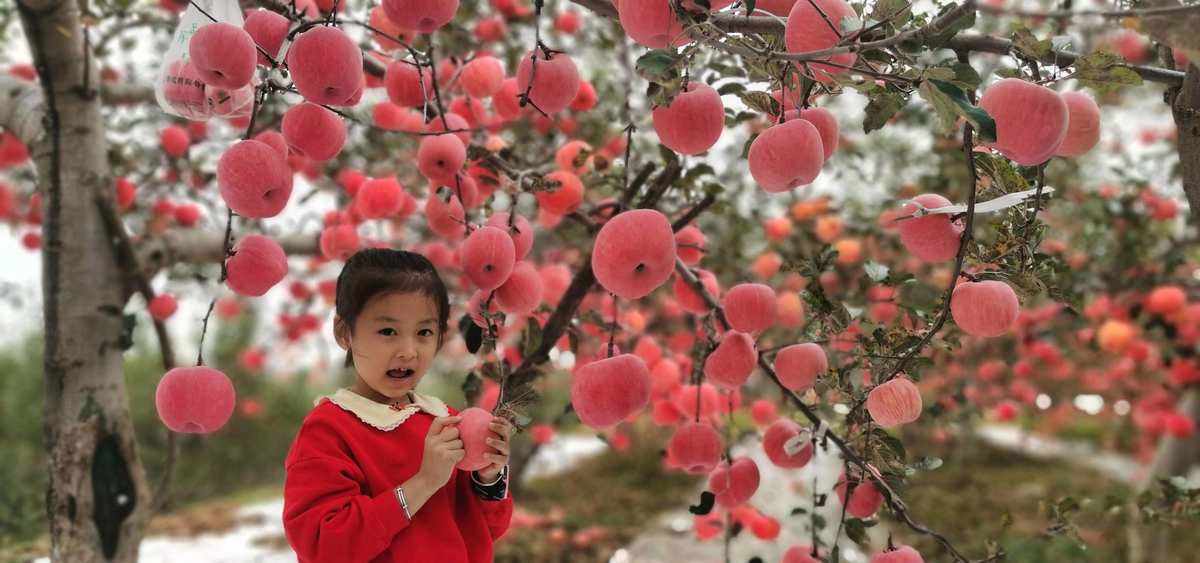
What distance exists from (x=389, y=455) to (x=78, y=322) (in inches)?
38.0

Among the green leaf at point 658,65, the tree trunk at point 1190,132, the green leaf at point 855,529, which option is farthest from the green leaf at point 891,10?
the green leaf at point 855,529

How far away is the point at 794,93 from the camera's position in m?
1.06

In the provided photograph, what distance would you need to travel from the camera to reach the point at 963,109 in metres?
0.74

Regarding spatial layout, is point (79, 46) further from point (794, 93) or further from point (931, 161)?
point (931, 161)

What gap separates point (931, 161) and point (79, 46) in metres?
2.92

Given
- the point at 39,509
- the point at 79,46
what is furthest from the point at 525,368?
the point at 39,509

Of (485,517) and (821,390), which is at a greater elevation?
(485,517)

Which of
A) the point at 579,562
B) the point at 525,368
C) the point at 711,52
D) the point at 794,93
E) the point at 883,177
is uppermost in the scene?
the point at 711,52

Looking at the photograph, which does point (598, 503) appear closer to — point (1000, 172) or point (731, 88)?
point (731, 88)

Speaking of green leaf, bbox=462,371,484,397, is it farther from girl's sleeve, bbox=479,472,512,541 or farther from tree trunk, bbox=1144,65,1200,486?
tree trunk, bbox=1144,65,1200,486

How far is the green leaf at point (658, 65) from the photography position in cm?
79

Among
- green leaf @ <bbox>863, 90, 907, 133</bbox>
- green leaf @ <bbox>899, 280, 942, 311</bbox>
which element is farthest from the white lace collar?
green leaf @ <bbox>899, 280, 942, 311</bbox>

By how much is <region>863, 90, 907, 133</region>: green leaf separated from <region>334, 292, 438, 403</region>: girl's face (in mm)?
634

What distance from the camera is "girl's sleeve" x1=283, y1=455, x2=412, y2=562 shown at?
3.16 feet
